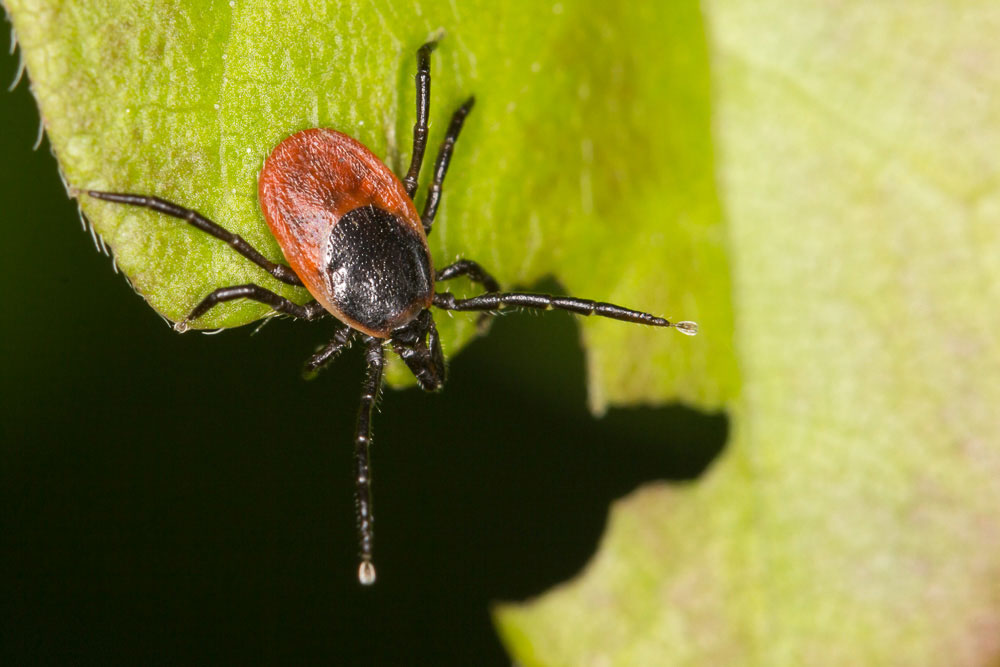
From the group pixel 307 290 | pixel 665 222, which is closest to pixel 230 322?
pixel 307 290

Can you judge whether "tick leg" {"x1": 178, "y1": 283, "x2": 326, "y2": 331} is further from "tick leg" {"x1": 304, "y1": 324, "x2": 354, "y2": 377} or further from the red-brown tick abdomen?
"tick leg" {"x1": 304, "y1": 324, "x2": 354, "y2": 377}

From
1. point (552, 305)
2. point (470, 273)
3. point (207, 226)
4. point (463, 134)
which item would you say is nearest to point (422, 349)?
point (470, 273)

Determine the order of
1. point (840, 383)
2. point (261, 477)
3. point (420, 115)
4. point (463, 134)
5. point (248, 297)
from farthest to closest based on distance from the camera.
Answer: point (261, 477) → point (840, 383) → point (463, 134) → point (420, 115) → point (248, 297)

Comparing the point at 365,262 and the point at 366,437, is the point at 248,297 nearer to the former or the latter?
the point at 365,262

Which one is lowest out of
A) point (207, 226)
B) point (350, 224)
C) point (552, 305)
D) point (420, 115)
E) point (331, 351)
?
point (552, 305)

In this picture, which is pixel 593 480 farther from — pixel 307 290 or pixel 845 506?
pixel 307 290

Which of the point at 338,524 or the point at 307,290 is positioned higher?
the point at 307,290
